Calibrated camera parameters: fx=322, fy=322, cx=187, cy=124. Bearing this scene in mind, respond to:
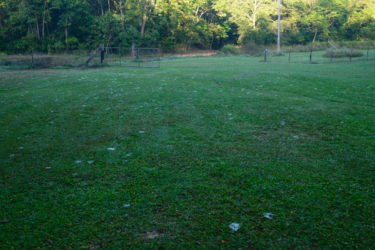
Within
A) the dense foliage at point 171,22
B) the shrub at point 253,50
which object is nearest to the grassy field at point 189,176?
the shrub at point 253,50

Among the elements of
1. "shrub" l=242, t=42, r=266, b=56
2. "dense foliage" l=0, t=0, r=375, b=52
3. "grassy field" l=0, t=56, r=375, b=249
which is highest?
"dense foliage" l=0, t=0, r=375, b=52

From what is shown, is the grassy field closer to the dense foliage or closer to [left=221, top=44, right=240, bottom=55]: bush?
the dense foliage

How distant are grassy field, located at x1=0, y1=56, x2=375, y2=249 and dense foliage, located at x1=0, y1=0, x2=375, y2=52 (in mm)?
41256

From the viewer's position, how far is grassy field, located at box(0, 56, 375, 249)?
317cm

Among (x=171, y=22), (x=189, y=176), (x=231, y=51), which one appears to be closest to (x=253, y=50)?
(x=231, y=51)

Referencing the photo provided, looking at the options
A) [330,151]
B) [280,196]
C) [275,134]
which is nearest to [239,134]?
[275,134]

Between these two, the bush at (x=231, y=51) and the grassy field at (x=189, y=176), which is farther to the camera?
the bush at (x=231, y=51)

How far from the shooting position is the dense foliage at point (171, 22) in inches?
1781

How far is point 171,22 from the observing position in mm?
54312

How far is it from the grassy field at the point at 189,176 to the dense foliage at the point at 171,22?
41256mm

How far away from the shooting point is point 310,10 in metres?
67.3

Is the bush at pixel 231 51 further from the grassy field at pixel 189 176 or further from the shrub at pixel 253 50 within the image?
the grassy field at pixel 189 176

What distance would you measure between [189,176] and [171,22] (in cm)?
5302

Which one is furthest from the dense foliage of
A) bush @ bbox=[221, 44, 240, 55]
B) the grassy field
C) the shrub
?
the grassy field
